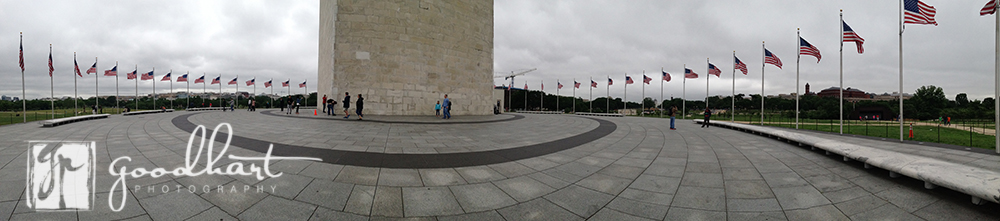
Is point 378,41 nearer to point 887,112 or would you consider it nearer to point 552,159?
point 552,159

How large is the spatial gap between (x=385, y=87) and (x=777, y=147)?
2049cm

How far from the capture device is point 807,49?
→ 14969mm

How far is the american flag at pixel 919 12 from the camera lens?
31.8 feet

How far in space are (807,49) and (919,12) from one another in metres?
5.34

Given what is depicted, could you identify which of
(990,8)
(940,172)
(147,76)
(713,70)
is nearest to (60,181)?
(940,172)

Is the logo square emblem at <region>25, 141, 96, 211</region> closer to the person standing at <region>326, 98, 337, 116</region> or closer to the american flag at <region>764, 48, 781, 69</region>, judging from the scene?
the person standing at <region>326, 98, 337, 116</region>

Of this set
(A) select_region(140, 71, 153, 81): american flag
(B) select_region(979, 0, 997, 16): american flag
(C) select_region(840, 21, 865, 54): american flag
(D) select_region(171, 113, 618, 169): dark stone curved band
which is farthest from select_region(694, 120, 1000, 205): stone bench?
(A) select_region(140, 71, 153, 81): american flag

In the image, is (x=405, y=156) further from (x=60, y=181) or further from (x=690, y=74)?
(x=690, y=74)

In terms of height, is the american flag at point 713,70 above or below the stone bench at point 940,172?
above

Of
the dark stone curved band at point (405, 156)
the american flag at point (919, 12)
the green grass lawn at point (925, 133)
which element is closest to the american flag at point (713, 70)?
the green grass lawn at point (925, 133)

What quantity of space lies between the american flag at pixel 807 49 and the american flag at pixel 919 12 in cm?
481

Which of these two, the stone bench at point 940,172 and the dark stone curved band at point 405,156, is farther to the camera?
the dark stone curved band at point 405,156

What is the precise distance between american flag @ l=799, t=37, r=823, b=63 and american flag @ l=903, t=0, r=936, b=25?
4.81 meters

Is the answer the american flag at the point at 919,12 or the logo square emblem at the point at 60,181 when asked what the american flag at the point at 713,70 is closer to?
the american flag at the point at 919,12
